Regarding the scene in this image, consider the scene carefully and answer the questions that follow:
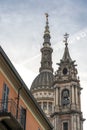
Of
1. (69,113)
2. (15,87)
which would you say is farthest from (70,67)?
(15,87)

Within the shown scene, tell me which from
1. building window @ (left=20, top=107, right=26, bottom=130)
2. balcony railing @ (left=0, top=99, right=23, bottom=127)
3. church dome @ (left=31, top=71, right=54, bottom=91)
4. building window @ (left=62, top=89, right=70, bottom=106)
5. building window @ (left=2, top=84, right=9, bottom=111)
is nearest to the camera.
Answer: balcony railing @ (left=0, top=99, right=23, bottom=127)

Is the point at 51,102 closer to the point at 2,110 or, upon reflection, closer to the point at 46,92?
the point at 46,92

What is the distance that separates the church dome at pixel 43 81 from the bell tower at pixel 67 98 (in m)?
19.5

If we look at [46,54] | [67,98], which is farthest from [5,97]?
[46,54]

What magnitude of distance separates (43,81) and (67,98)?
25920mm

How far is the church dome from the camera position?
9906cm

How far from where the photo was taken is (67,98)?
74875 millimetres

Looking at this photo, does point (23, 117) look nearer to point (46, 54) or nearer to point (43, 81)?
point (43, 81)

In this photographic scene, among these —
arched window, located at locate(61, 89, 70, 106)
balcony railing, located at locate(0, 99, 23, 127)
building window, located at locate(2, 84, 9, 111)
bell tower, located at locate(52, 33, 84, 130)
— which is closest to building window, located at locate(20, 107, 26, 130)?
balcony railing, located at locate(0, 99, 23, 127)

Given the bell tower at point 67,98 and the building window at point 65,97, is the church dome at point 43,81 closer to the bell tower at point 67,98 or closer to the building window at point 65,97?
the bell tower at point 67,98

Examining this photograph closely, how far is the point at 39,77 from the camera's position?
10306cm

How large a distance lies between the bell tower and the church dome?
768 inches

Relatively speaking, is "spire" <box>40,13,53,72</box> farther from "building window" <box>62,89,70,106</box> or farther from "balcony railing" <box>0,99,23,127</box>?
"balcony railing" <box>0,99,23,127</box>

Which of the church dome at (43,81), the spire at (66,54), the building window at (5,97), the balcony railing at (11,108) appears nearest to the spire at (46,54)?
the church dome at (43,81)
